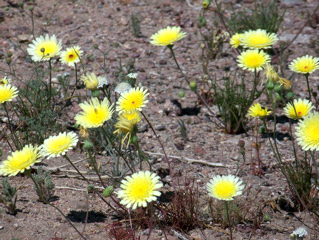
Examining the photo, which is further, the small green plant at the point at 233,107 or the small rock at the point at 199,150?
the small green plant at the point at 233,107

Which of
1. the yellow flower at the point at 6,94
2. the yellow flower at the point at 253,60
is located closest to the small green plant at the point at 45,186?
the yellow flower at the point at 6,94

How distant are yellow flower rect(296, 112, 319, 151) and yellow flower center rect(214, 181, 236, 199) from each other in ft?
1.58

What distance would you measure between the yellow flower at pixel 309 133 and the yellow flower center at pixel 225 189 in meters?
0.48

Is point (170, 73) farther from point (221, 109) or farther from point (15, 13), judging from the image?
point (15, 13)

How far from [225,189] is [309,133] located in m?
0.61

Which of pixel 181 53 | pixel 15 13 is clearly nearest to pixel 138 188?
pixel 181 53

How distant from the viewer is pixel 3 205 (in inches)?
110

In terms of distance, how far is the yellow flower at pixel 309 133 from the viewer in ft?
7.66

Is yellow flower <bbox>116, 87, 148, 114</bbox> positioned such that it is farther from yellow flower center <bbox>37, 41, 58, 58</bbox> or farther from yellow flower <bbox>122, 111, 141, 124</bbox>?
yellow flower center <bbox>37, 41, 58, 58</bbox>

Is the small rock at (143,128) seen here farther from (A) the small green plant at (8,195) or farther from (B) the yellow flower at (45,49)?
(A) the small green plant at (8,195)

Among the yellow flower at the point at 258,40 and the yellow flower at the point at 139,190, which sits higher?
the yellow flower at the point at 258,40

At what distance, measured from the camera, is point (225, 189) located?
7.13 feet

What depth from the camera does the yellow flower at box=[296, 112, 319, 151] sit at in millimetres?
2334

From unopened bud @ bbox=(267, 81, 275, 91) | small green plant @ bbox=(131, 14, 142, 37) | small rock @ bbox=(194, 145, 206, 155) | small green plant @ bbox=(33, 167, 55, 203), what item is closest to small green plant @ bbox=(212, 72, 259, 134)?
small rock @ bbox=(194, 145, 206, 155)
